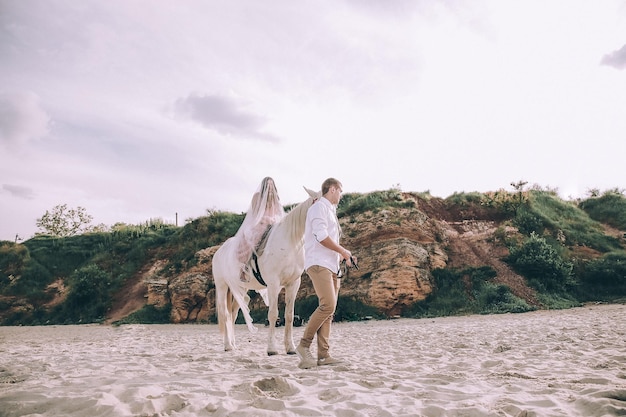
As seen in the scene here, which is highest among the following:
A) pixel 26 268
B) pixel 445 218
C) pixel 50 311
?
pixel 445 218

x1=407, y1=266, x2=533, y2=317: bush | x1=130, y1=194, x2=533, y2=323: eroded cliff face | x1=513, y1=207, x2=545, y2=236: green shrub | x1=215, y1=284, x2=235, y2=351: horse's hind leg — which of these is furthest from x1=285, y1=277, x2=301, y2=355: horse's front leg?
x1=513, y1=207, x2=545, y2=236: green shrub

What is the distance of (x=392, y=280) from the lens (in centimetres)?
1404

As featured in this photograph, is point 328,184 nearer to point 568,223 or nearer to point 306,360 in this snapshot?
point 306,360

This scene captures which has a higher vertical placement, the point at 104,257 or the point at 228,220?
the point at 228,220

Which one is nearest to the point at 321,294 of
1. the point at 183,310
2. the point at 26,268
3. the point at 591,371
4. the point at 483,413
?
the point at 483,413

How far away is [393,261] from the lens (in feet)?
48.0

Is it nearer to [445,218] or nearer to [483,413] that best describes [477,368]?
[483,413]

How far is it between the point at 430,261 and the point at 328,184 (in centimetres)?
1128

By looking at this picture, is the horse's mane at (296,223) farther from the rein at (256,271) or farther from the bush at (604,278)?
the bush at (604,278)

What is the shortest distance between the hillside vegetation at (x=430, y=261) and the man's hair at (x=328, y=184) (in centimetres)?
956

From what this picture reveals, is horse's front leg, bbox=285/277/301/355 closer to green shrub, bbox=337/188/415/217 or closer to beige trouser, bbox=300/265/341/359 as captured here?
beige trouser, bbox=300/265/341/359

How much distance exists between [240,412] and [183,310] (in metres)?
15.0

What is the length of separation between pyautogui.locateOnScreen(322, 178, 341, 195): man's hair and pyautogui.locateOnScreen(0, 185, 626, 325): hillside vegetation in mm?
9559

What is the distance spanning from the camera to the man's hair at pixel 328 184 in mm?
4844
